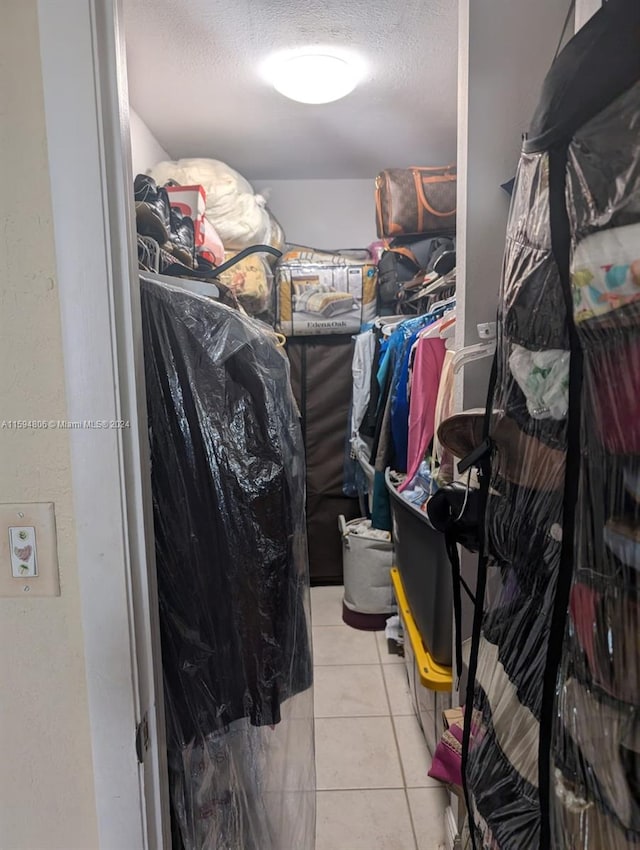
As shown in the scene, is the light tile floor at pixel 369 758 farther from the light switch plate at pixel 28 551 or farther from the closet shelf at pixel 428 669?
the light switch plate at pixel 28 551

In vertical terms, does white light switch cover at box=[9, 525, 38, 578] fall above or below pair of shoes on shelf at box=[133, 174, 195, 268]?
below

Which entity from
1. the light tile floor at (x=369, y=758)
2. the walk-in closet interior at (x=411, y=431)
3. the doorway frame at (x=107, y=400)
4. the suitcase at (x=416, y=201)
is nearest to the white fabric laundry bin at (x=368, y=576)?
the walk-in closet interior at (x=411, y=431)

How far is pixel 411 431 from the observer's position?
184cm

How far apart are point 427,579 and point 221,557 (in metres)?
0.87

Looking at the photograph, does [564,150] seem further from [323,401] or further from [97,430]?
[323,401]

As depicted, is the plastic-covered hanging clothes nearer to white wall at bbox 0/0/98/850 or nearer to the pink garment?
white wall at bbox 0/0/98/850

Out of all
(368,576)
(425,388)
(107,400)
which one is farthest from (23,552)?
(368,576)

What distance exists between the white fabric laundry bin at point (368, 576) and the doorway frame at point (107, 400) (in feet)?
5.91

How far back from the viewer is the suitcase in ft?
7.40

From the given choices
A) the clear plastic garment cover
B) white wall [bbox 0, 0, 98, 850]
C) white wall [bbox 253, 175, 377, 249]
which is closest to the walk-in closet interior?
the clear plastic garment cover

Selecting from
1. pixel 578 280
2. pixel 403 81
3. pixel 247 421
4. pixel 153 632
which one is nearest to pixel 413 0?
pixel 403 81

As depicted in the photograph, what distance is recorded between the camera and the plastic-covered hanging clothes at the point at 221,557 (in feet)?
2.79

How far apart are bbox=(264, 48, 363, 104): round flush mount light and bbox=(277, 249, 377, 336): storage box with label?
926mm

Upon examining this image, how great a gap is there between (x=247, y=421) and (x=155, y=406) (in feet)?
0.62
